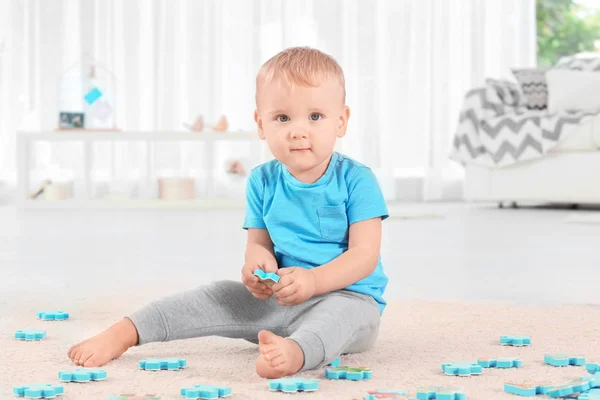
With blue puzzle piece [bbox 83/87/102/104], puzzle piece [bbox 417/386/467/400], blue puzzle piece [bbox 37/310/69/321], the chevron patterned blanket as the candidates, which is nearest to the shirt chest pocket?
puzzle piece [bbox 417/386/467/400]

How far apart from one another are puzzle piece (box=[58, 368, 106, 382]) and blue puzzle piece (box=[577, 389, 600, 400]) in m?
0.51

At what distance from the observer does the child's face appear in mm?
1202

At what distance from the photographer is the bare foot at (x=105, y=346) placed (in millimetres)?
1131

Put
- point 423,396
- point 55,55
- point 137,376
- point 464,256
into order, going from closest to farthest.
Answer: point 423,396, point 137,376, point 464,256, point 55,55

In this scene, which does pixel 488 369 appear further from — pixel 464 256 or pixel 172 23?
pixel 172 23

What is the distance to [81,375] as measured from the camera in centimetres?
104

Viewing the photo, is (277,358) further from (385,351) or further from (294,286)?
(385,351)

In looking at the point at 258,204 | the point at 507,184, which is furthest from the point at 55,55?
the point at 258,204

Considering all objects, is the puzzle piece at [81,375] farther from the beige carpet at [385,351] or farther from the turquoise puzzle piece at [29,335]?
the turquoise puzzle piece at [29,335]

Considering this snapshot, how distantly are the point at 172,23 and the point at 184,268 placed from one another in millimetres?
3975

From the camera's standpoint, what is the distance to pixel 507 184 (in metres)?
4.94

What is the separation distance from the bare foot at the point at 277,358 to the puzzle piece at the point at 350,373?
0.04 m

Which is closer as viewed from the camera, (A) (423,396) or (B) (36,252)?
(A) (423,396)

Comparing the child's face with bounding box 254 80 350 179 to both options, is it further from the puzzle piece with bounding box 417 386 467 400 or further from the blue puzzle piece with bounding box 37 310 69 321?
the blue puzzle piece with bounding box 37 310 69 321
